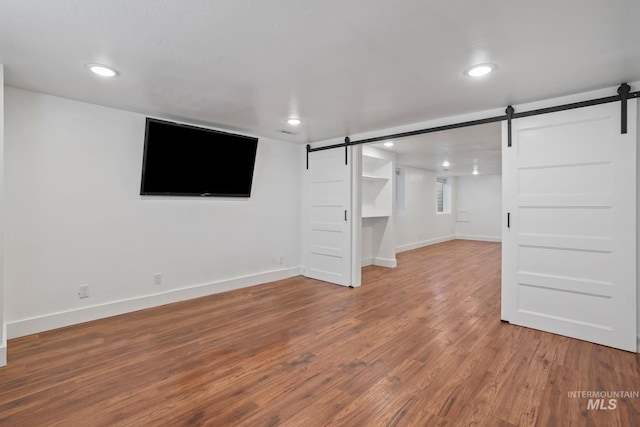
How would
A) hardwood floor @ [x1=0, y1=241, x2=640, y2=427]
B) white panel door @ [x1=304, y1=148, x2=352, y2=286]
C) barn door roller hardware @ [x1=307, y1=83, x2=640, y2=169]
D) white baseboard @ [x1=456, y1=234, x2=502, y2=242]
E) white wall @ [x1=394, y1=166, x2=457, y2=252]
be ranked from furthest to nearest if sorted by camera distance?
white baseboard @ [x1=456, y1=234, x2=502, y2=242] → white wall @ [x1=394, y1=166, x2=457, y2=252] → white panel door @ [x1=304, y1=148, x2=352, y2=286] → barn door roller hardware @ [x1=307, y1=83, x2=640, y2=169] → hardwood floor @ [x1=0, y1=241, x2=640, y2=427]

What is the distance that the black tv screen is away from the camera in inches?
141

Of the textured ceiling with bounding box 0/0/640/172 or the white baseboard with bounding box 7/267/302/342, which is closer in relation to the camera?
the textured ceiling with bounding box 0/0/640/172

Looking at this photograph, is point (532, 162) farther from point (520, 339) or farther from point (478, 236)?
point (478, 236)

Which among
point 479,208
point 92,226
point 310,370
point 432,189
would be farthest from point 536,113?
point 479,208

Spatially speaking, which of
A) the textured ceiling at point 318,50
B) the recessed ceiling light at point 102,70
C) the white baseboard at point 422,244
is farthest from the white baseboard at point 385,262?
the recessed ceiling light at point 102,70

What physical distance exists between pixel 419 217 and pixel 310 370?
7.17 metres

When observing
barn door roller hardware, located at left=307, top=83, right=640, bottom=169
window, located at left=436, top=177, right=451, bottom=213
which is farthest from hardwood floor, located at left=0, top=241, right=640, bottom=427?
window, located at left=436, top=177, right=451, bottom=213

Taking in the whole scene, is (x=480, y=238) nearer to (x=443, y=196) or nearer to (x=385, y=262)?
(x=443, y=196)

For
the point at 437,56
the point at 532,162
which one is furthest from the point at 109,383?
the point at 532,162

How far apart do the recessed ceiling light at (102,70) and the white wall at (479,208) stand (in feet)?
34.8

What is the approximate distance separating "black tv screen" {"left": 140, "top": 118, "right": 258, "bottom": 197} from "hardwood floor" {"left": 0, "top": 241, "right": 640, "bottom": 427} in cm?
154

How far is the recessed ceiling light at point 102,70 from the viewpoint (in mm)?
2373

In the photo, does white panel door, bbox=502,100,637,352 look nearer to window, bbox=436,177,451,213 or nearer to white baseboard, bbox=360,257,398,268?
white baseboard, bbox=360,257,398,268

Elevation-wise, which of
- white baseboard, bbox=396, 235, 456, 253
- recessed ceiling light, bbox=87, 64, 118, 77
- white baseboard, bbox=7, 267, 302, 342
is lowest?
white baseboard, bbox=7, 267, 302, 342
